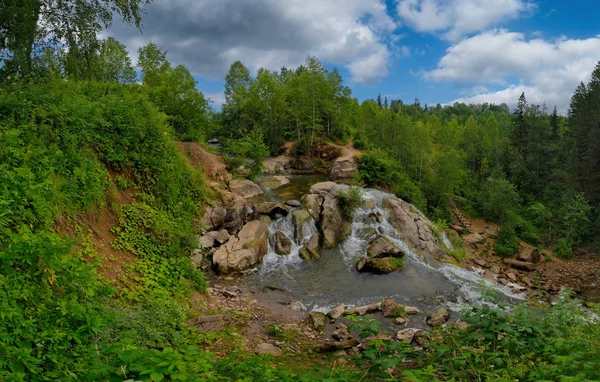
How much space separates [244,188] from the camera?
20.4m

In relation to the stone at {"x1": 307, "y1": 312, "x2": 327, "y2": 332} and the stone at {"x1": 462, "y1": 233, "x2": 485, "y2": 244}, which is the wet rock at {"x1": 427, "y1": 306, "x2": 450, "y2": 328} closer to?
the stone at {"x1": 307, "y1": 312, "x2": 327, "y2": 332}

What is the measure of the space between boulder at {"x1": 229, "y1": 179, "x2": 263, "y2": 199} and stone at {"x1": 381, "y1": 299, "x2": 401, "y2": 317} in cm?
1079

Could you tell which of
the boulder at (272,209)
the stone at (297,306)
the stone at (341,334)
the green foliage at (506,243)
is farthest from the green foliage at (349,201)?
the green foliage at (506,243)

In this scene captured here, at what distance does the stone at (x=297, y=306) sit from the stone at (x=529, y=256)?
20448mm

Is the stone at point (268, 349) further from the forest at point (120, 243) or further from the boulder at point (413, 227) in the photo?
the boulder at point (413, 227)

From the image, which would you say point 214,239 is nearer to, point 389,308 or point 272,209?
point 272,209

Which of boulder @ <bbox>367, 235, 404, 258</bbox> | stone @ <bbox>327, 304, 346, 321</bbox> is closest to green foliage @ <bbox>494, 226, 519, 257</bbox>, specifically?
boulder @ <bbox>367, 235, 404, 258</bbox>

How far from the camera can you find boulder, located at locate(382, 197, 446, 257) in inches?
743

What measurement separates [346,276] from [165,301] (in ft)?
27.8

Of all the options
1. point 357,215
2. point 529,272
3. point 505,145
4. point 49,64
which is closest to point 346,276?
point 357,215

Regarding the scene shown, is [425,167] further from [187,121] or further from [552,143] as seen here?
[187,121]

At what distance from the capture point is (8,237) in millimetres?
5156

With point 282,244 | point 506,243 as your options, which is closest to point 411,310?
point 282,244

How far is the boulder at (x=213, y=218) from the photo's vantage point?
15.6m
